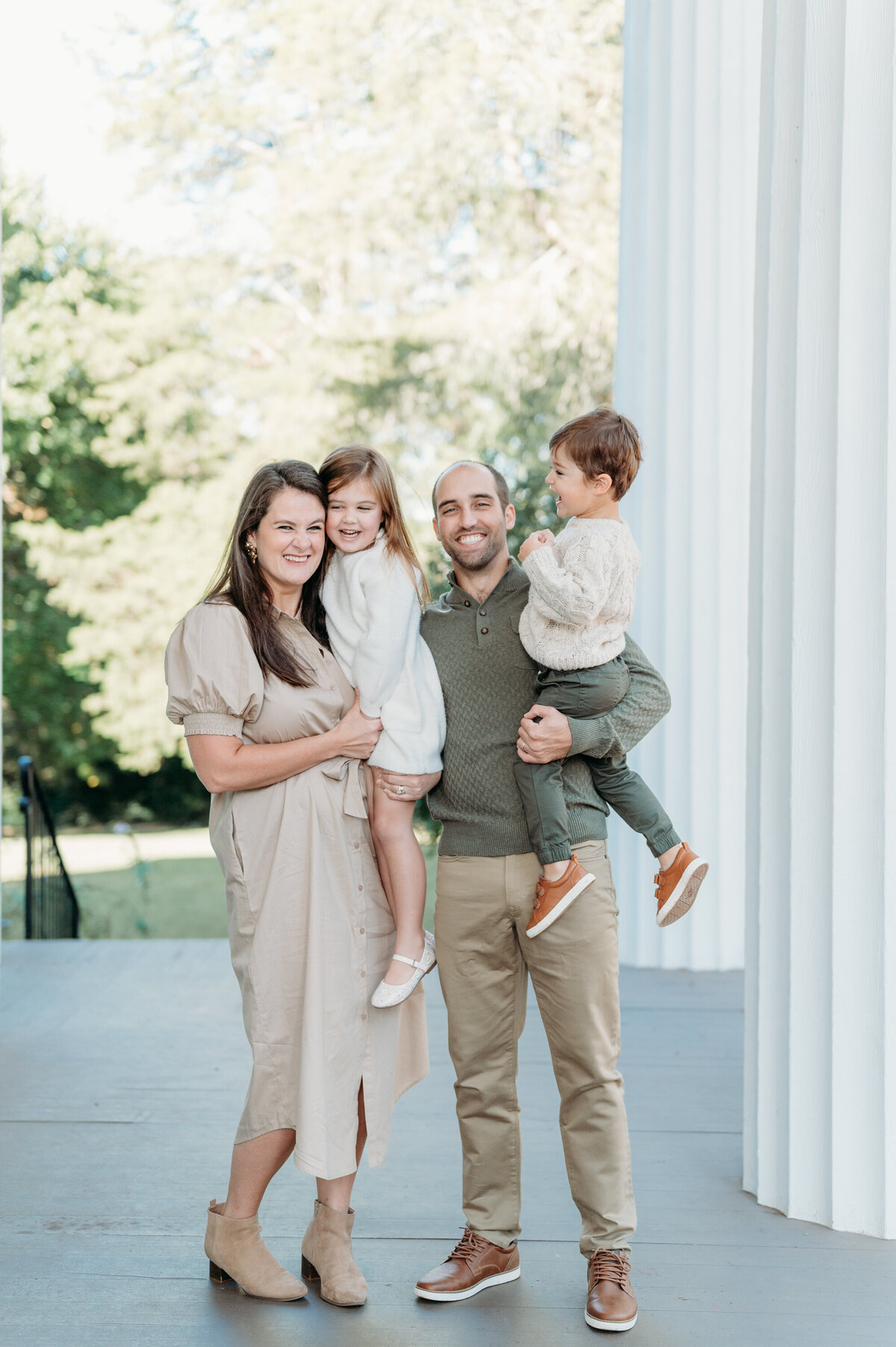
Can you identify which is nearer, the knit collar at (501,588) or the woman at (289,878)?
the woman at (289,878)

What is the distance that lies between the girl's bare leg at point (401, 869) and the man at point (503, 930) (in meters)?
0.05

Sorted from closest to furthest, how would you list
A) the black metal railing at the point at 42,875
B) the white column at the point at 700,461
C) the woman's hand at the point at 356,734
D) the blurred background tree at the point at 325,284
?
the woman's hand at the point at 356,734 → the white column at the point at 700,461 → the black metal railing at the point at 42,875 → the blurred background tree at the point at 325,284

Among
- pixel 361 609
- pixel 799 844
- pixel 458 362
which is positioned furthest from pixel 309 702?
A: pixel 458 362

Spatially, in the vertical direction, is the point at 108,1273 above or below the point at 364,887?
below

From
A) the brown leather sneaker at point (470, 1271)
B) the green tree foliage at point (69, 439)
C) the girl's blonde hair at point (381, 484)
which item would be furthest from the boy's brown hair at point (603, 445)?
the green tree foliage at point (69, 439)

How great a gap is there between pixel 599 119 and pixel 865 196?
1153 centimetres

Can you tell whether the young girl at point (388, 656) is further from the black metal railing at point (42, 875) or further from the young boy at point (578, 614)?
the black metal railing at point (42, 875)

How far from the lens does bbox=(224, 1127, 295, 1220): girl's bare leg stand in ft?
8.55

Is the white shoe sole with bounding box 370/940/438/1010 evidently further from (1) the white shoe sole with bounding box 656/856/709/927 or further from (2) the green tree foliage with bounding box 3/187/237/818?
(2) the green tree foliage with bounding box 3/187/237/818

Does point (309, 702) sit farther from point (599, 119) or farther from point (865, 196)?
point (599, 119)

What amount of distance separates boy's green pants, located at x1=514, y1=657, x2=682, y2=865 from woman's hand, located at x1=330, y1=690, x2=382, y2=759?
0.30 m

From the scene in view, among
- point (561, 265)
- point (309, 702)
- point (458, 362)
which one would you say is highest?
point (561, 265)

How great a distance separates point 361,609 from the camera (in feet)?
8.66

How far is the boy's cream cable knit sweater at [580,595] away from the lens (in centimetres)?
251
